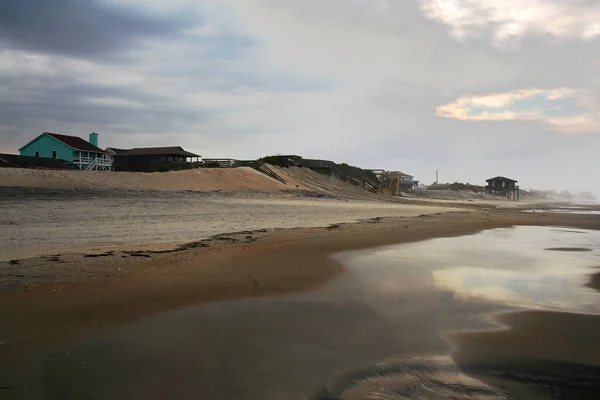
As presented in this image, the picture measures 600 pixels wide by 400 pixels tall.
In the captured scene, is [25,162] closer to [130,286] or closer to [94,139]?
[94,139]

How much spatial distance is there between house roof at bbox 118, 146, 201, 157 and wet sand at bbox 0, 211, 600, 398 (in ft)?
152

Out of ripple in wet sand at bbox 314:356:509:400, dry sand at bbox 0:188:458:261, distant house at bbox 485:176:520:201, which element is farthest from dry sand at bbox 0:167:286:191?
distant house at bbox 485:176:520:201

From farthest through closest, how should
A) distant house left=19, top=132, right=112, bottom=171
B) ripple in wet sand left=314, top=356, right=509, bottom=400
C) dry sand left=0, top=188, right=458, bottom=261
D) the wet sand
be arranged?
distant house left=19, top=132, right=112, bottom=171 < dry sand left=0, top=188, right=458, bottom=261 < the wet sand < ripple in wet sand left=314, top=356, right=509, bottom=400

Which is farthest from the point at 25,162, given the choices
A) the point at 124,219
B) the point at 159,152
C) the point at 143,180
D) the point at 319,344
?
the point at 319,344

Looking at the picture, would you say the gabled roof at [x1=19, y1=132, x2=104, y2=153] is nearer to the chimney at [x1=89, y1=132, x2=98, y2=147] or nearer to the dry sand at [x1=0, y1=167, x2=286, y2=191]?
the chimney at [x1=89, y1=132, x2=98, y2=147]

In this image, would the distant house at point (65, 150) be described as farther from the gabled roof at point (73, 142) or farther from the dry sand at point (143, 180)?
the dry sand at point (143, 180)

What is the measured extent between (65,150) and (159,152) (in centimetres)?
1167

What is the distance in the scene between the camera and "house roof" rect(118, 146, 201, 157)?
2213 inches

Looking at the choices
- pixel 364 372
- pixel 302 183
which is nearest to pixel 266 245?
pixel 364 372

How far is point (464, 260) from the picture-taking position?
11508 millimetres

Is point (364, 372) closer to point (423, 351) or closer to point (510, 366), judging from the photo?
point (423, 351)

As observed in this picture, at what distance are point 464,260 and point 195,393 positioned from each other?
371 inches

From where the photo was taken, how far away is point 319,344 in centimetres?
524

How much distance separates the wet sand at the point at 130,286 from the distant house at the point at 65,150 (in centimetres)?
4412
